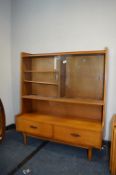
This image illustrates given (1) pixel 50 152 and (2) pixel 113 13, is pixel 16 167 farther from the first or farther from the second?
(2) pixel 113 13

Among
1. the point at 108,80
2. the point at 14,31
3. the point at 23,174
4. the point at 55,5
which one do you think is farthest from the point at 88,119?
the point at 14,31

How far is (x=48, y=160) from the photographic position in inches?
80.0

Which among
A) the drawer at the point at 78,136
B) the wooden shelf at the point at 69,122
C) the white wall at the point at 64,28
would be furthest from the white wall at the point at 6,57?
the drawer at the point at 78,136

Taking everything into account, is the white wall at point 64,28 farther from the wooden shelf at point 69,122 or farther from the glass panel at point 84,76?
the wooden shelf at point 69,122

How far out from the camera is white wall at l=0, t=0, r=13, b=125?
9.25ft

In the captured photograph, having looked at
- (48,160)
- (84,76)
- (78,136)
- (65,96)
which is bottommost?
(48,160)

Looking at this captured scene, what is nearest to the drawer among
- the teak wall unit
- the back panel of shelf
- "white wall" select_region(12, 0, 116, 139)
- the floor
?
the teak wall unit

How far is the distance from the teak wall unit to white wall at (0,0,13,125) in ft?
1.80

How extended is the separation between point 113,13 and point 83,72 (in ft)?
3.20

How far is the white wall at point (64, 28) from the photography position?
7.47 feet

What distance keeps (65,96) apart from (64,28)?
1169 millimetres

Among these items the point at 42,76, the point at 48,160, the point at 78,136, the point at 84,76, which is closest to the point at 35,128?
the point at 48,160

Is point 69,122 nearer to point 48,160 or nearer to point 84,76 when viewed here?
point 48,160

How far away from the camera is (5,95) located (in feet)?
9.73
